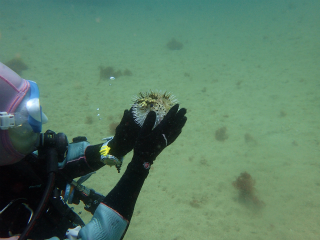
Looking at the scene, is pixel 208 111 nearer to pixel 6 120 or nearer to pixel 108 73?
pixel 108 73

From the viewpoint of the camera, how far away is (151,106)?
2047 millimetres

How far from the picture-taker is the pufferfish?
6.70 feet

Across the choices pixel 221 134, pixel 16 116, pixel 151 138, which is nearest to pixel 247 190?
pixel 221 134

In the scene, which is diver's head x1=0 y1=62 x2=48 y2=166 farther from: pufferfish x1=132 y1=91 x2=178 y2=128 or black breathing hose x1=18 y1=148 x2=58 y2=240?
pufferfish x1=132 y1=91 x2=178 y2=128

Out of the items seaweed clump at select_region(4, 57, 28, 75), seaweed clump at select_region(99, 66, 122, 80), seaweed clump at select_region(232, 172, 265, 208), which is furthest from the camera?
seaweed clump at select_region(4, 57, 28, 75)

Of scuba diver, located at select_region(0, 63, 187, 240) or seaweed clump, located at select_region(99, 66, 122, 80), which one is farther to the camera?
seaweed clump, located at select_region(99, 66, 122, 80)

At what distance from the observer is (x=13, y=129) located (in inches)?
50.1

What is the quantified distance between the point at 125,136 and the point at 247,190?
15.3ft

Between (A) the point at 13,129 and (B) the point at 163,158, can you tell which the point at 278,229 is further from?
(A) the point at 13,129

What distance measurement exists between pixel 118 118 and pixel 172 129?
22.2 ft

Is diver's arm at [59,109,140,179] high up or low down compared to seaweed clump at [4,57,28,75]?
down

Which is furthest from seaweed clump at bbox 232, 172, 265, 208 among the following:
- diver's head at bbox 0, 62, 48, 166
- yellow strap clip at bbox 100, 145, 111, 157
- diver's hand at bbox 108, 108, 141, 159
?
diver's head at bbox 0, 62, 48, 166

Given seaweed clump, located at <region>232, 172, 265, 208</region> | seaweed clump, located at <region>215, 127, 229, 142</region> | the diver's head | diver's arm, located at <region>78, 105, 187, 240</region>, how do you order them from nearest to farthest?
1. the diver's head
2. diver's arm, located at <region>78, 105, 187, 240</region>
3. seaweed clump, located at <region>232, 172, 265, 208</region>
4. seaweed clump, located at <region>215, 127, 229, 142</region>

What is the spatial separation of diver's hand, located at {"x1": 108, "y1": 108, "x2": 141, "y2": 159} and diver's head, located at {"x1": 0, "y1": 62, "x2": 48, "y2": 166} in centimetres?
100
